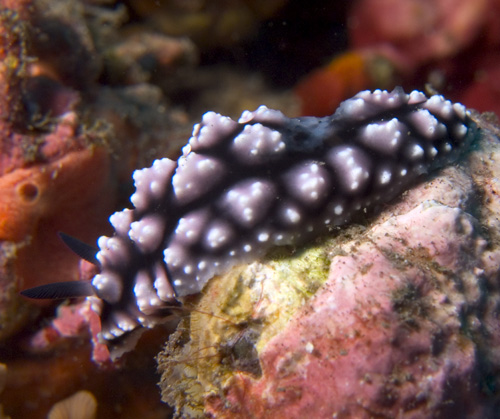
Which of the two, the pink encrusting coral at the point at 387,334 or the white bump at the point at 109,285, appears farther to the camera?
the white bump at the point at 109,285

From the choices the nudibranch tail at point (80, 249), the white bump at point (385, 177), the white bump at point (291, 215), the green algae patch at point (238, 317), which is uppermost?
the white bump at point (385, 177)

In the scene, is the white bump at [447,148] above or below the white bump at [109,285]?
above

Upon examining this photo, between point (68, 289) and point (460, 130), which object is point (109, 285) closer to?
point (68, 289)

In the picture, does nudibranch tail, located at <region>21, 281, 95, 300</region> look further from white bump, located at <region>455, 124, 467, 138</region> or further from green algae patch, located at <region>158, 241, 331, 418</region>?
white bump, located at <region>455, 124, 467, 138</region>

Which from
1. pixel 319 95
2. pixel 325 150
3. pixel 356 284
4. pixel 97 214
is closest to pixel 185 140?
pixel 97 214

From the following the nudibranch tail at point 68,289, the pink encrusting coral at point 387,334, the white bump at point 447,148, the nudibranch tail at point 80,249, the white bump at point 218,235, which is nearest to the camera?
the pink encrusting coral at point 387,334

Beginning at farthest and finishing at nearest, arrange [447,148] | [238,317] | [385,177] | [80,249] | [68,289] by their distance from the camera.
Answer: [80,249], [68,289], [447,148], [385,177], [238,317]

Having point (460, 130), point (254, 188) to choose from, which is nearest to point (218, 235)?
point (254, 188)

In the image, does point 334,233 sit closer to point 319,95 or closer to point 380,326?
point 380,326

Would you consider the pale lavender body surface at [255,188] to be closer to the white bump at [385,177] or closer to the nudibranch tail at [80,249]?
the white bump at [385,177]

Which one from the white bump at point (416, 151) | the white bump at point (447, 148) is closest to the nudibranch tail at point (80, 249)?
the white bump at point (416, 151)
